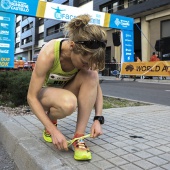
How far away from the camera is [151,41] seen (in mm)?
21219

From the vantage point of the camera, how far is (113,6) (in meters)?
26.0

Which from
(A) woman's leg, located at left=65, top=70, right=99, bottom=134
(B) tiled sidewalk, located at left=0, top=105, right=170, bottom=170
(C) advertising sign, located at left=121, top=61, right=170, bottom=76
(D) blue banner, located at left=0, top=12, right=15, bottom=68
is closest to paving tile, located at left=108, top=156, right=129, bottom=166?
(B) tiled sidewalk, located at left=0, top=105, right=170, bottom=170

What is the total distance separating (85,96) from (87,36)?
0.67 metres

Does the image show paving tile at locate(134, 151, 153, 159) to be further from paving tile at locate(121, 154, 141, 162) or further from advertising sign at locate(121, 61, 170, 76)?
advertising sign at locate(121, 61, 170, 76)

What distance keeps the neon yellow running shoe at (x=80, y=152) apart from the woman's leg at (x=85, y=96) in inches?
5.4

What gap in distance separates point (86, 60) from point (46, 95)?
0.66 m

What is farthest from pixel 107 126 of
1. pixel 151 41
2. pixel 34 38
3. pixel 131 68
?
pixel 34 38

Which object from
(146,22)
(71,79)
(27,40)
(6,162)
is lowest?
(6,162)

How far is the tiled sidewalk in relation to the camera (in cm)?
213

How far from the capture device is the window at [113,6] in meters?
25.1

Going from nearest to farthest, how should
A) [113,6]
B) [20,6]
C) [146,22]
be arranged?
[20,6] < [146,22] < [113,6]

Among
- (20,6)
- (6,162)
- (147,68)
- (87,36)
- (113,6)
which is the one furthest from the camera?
(113,6)

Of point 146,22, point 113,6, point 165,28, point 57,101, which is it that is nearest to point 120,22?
point 165,28

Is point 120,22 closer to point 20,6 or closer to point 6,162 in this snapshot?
point 20,6
